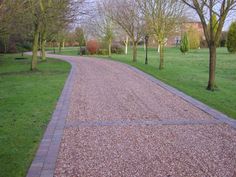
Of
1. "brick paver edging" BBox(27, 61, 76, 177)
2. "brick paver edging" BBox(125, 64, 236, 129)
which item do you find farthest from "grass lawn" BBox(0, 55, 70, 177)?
"brick paver edging" BBox(125, 64, 236, 129)

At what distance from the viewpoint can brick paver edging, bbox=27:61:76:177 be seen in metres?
4.79

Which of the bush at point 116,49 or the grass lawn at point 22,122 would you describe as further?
the bush at point 116,49

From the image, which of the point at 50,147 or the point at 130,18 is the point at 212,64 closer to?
the point at 50,147

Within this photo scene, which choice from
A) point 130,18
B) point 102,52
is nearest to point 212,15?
point 130,18

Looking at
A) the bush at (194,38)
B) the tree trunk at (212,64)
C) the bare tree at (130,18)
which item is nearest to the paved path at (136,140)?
the tree trunk at (212,64)

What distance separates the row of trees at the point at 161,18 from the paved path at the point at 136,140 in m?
3.81

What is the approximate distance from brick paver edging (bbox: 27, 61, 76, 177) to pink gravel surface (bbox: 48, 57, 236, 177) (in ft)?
0.42

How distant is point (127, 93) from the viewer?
11.9 metres

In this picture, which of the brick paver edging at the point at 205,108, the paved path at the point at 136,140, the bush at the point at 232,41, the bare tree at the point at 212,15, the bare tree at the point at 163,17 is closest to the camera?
the paved path at the point at 136,140

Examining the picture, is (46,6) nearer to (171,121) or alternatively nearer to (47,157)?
(171,121)

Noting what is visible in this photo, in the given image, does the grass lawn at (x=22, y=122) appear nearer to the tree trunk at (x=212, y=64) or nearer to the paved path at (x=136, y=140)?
the paved path at (x=136, y=140)

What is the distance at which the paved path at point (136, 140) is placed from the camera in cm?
489

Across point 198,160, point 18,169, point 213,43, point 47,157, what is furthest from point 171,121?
point 213,43

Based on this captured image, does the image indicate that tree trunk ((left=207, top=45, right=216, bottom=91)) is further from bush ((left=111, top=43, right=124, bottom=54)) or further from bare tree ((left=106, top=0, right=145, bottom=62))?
bush ((left=111, top=43, right=124, bottom=54))
